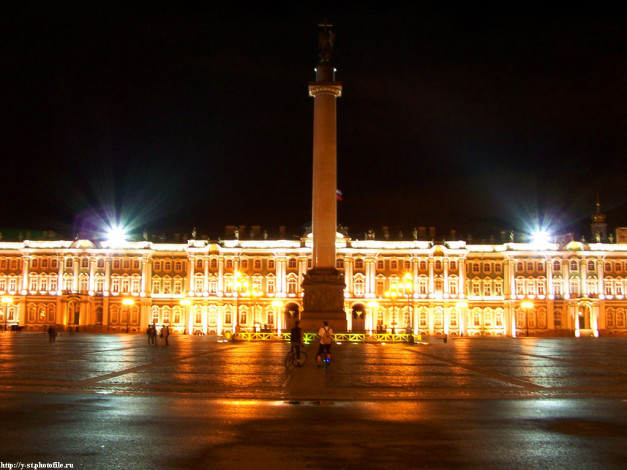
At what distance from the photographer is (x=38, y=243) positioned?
95.4 meters

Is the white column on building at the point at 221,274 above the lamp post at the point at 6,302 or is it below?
above

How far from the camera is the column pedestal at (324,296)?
1917 inches

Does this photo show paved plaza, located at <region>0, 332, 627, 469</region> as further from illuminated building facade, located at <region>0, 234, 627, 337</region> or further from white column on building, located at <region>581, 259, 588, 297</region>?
white column on building, located at <region>581, 259, 588, 297</region>

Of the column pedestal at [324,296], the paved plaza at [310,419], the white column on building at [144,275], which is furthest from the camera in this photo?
the white column on building at [144,275]

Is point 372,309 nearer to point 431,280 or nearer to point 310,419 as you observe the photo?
point 431,280

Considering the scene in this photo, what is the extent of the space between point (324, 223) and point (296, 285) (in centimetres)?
4567

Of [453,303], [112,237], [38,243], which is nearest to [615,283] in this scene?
[453,303]

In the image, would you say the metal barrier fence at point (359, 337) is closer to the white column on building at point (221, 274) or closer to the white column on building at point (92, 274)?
the white column on building at point (221, 274)

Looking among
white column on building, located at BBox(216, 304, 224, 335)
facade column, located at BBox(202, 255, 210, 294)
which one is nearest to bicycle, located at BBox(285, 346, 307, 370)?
white column on building, located at BBox(216, 304, 224, 335)

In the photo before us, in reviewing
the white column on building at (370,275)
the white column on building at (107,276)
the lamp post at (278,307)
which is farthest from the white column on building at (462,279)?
the white column on building at (107,276)

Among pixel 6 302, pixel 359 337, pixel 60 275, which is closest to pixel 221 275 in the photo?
pixel 60 275

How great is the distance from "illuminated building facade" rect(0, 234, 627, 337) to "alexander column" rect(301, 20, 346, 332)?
4264 centimetres

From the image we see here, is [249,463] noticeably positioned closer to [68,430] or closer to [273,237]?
[68,430]

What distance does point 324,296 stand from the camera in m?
48.8
